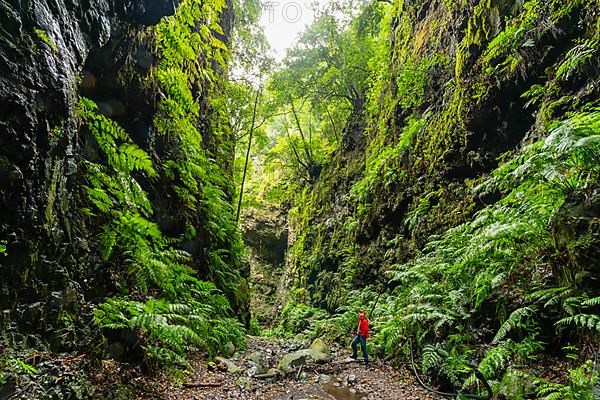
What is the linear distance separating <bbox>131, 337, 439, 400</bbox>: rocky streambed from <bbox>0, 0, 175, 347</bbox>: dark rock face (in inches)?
56.5

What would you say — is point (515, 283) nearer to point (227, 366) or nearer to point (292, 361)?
point (292, 361)

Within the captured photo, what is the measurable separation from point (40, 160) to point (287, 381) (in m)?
4.85

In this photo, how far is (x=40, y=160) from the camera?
9.69 feet

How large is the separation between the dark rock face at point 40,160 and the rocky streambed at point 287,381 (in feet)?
4.71

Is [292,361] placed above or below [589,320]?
below

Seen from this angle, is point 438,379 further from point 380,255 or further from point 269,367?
point 380,255

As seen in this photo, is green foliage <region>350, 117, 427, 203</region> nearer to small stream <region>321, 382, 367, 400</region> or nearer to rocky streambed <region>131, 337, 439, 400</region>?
rocky streambed <region>131, 337, 439, 400</region>

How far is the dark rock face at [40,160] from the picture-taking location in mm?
2658

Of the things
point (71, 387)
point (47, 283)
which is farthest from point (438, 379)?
point (47, 283)

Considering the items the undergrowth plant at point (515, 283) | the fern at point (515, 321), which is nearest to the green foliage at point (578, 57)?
the undergrowth plant at point (515, 283)

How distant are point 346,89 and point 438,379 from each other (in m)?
15.0

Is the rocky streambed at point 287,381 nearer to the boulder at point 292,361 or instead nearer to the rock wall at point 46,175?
the boulder at point 292,361

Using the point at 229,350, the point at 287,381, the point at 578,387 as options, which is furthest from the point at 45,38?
the point at 229,350

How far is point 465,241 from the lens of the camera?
6.31m
